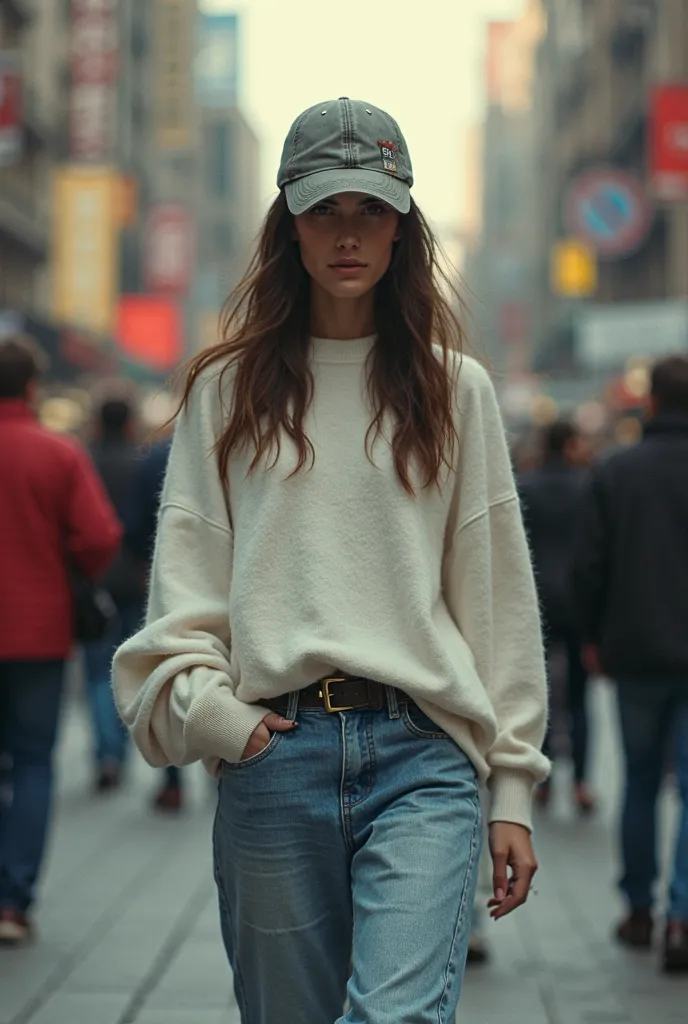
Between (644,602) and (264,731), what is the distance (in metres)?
3.82

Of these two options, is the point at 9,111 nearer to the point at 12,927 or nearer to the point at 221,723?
the point at 12,927

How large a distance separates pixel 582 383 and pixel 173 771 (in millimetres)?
42645

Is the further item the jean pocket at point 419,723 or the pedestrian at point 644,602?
the pedestrian at point 644,602

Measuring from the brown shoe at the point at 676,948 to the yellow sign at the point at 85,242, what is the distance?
34.9m

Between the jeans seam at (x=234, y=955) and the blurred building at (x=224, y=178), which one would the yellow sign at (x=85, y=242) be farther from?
the blurred building at (x=224, y=178)

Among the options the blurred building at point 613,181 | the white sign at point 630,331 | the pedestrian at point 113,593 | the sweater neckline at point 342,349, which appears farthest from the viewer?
the blurred building at point 613,181

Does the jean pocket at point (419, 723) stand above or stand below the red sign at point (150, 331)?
above

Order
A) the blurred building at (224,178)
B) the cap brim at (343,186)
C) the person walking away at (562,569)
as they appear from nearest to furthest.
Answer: the cap brim at (343,186), the person walking away at (562,569), the blurred building at (224,178)

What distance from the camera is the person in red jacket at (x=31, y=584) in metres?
6.62

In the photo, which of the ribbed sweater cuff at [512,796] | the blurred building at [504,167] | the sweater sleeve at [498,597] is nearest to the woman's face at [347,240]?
the sweater sleeve at [498,597]

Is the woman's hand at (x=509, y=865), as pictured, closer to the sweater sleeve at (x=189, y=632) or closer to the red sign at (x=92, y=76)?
the sweater sleeve at (x=189, y=632)

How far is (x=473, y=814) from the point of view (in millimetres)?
2992


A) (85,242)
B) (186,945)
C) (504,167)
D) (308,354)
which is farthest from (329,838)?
(504,167)

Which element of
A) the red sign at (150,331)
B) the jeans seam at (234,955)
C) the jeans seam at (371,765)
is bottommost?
the red sign at (150,331)
